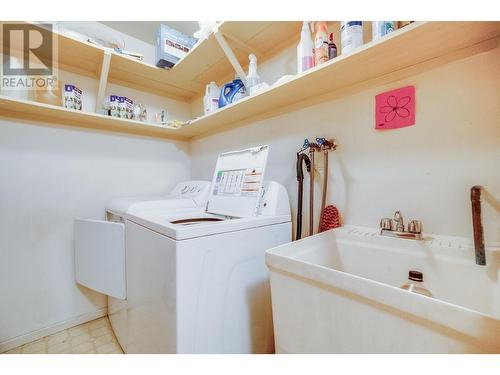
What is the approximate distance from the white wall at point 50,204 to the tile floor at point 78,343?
0.20ft

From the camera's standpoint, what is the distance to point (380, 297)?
554 mm

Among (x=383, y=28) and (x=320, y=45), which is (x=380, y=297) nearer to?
(x=383, y=28)

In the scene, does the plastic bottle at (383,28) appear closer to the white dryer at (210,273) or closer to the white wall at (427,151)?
the white wall at (427,151)

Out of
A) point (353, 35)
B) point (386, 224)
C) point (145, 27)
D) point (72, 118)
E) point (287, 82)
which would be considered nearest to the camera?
point (353, 35)

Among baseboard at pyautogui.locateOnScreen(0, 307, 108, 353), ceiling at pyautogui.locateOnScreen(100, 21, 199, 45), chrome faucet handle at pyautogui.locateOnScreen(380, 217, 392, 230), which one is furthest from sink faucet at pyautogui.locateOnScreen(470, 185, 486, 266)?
baseboard at pyautogui.locateOnScreen(0, 307, 108, 353)

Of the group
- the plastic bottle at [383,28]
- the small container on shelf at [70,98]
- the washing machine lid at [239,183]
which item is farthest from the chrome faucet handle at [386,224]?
the small container on shelf at [70,98]

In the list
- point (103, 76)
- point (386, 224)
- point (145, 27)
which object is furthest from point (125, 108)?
point (386, 224)

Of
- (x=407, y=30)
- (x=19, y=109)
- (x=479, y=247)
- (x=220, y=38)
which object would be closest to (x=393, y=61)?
(x=407, y=30)

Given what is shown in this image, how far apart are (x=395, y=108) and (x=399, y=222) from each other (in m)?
0.54

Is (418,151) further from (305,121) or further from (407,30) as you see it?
(305,121)

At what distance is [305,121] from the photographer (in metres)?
1.40

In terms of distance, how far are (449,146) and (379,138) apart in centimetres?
27

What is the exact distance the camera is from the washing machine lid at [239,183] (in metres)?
1.26

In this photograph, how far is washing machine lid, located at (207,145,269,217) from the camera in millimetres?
1264
